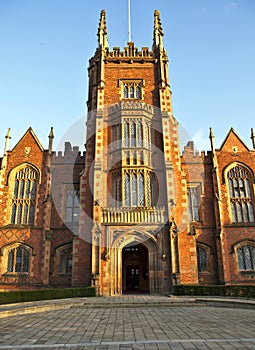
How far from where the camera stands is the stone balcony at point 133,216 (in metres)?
23.7

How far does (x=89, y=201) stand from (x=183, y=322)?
16.3m

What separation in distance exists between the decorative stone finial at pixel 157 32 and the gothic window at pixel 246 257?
23697mm

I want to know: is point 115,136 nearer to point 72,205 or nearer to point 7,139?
point 72,205

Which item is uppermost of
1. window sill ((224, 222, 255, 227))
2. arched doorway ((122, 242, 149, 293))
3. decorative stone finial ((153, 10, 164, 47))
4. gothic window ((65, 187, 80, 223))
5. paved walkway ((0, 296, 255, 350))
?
decorative stone finial ((153, 10, 164, 47))

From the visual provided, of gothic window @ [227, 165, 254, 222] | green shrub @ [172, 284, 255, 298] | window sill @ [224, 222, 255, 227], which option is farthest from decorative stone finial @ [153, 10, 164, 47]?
green shrub @ [172, 284, 255, 298]

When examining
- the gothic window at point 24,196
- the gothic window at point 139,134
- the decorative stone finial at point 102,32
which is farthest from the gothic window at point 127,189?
the decorative stone finial at point 102,32

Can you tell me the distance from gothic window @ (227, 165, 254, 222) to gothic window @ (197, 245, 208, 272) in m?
4.42

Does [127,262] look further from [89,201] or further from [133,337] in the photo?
[133,337]

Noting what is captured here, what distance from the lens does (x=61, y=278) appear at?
2695 cm

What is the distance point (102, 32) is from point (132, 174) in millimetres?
18684

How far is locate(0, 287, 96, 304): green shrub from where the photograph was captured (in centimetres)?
1706

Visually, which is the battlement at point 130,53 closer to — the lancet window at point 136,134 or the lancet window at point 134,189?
the lancet window at point 136,134

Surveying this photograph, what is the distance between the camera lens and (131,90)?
1203 inches

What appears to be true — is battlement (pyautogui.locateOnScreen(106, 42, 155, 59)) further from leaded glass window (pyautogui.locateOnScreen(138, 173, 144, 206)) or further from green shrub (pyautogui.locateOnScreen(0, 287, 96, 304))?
green shrub (pyautogui.locateOnScreen(0, 287, 96, 304))
